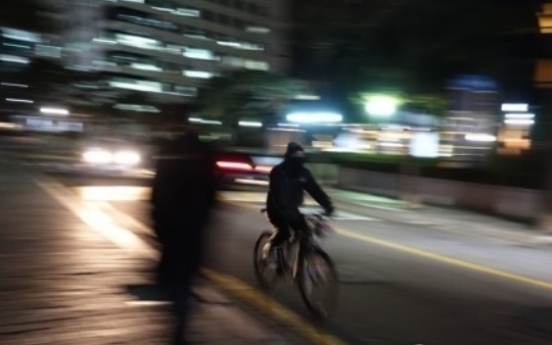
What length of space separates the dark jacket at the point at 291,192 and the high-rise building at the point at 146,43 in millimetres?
4744

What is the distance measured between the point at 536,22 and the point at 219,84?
1823cm

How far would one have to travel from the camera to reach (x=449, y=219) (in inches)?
782

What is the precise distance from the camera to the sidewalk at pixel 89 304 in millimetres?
6074

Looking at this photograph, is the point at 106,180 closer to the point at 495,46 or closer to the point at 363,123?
the point at 495,46

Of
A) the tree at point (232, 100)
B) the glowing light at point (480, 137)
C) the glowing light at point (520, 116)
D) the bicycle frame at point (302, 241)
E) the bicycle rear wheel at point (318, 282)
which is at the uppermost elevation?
the glowing light at point (520, 116)

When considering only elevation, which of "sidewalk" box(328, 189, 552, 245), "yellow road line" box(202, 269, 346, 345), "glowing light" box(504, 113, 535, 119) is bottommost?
"sidewalk" box(328, 189, 552, 245)

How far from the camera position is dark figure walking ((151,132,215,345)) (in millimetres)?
5086

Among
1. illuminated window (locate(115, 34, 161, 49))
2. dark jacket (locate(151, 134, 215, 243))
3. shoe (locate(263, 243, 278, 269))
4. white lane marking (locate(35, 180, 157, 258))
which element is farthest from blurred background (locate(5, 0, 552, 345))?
shoe (locate(263, 243, 278, 269))

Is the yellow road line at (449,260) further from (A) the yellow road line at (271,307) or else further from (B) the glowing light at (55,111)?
(B) the glowing light at (55,111)

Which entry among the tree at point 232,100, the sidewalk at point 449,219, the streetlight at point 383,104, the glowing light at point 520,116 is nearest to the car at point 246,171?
the sidewalk at point 449,219

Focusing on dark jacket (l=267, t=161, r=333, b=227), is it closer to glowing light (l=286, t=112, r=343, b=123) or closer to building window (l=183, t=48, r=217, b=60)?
building window (l=183, t=48, r=217, b=60)

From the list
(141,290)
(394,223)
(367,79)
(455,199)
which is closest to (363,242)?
(394,223)

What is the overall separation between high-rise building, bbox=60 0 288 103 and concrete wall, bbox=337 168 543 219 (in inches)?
658

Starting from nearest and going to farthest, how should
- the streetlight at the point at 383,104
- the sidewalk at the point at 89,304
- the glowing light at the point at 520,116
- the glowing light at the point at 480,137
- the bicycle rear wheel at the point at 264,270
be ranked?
the sidewalk at the point at 89,304
the bicycle rear wheel at the point at 264,270
the streetlight at the point at 383,104
the glowing light at the point at 480,137
the glowing light at the point at 520,116
